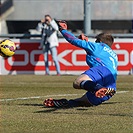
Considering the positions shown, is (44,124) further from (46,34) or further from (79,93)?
(46,34)

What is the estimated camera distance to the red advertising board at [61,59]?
2019 centimetres

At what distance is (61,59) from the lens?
20375 millimetres

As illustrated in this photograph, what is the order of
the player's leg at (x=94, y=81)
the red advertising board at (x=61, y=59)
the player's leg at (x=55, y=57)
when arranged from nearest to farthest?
the player's leg at (x=94, y=81) < the player's leg at (x=55, y=57) < the red advertising board at (x=61, y=59)

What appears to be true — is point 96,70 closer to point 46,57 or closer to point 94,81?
point 94,81

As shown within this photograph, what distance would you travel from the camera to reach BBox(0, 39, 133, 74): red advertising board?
20.2m

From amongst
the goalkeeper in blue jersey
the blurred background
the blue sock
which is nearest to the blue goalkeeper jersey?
the goalkeeper in blue jersey

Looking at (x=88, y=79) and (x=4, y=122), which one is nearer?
(x=4, y=122)

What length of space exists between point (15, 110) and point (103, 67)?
63.4 inches

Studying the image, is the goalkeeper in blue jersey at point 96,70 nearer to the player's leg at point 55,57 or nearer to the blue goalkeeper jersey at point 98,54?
the blue goalkeeper jersey at point 98,54

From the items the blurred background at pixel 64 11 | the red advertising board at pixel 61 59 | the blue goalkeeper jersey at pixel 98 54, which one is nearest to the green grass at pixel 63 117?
the blue goalkeeper jersey at pixel 98 54

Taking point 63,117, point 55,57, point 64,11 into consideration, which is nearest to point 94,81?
point 63,117

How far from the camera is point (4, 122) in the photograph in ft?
26.4

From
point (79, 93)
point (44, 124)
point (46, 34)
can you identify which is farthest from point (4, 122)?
point (46, 34)

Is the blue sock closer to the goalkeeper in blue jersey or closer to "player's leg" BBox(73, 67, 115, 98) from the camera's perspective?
the goalkeeper in blue jersey
